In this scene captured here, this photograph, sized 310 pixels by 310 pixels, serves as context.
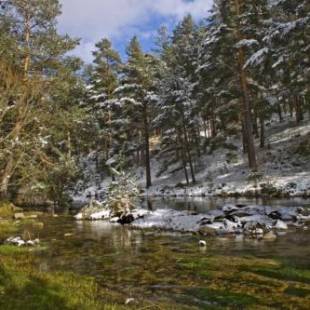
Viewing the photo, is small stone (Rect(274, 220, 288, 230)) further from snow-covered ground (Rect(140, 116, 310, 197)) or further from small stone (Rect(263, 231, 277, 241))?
snow-covered ground (Rect(140, 116, 310, 197))

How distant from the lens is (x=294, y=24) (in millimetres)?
26641

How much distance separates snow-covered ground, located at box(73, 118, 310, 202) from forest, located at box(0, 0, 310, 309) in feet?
0.56

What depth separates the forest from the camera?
10.4m

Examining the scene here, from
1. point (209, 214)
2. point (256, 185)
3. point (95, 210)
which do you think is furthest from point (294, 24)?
point (95, 210)

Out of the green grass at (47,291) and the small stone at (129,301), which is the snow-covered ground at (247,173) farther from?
the small stone at (129,301)

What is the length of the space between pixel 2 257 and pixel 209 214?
9547 mm

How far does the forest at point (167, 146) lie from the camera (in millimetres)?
10383

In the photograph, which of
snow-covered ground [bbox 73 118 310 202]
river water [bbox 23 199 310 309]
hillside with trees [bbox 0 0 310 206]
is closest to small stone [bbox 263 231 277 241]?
river water [bbox 23 199 310 309]

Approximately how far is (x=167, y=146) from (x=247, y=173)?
52.5ft

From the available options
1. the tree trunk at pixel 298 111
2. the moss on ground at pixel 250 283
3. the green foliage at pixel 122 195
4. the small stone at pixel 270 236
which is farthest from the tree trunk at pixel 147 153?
the moss on ground at pixel 250 283

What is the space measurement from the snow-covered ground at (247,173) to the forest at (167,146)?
0.17m

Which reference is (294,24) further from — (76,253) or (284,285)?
(284,285)

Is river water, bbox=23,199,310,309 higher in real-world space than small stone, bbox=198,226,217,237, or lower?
lower

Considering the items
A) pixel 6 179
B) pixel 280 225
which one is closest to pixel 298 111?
pixel 280 225
